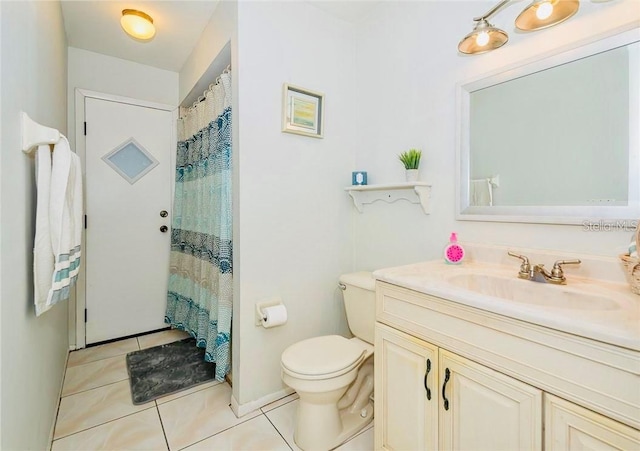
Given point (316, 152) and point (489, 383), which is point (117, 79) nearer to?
point (316, 152)

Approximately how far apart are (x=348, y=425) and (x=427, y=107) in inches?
68.2

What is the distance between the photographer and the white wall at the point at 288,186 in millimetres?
1643

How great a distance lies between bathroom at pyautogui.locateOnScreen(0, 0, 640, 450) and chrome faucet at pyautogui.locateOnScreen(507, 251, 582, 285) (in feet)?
0.39

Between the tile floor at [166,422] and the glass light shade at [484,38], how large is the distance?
1.86 metres

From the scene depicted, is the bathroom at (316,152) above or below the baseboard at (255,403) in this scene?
above

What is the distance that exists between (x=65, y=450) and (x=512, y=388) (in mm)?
1919

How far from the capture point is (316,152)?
1914 mm

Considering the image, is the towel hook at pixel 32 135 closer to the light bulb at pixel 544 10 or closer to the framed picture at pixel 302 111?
the framed picture at pixel 302 111

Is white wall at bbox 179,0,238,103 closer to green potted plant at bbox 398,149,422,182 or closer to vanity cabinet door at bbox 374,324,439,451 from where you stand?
green potted plant at bbox 398,149,422,182

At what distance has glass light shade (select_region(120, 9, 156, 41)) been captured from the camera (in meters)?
1.91

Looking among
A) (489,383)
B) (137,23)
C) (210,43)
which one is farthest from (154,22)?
(489,383)

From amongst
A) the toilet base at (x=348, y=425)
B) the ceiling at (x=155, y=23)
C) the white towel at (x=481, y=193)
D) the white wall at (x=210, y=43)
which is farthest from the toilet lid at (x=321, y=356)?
the ceiling at (x=155, y=23)

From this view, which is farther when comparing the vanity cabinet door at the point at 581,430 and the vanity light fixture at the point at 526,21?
the vanity light fixture at the point at 526,21

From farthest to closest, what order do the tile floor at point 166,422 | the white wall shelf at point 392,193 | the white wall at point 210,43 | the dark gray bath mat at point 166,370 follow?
the dark gray bath mat at point 166,370 → the white wall at point 210,43 → the white wall shelf at point 392,193 → the tile floor at point 166,422
